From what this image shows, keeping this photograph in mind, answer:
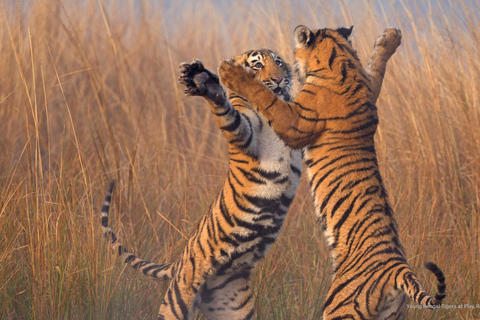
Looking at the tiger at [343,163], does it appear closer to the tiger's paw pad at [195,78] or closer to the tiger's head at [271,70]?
the tiger's paw pad at [195,78]

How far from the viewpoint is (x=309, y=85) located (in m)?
2.73

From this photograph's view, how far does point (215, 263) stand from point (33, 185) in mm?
1541

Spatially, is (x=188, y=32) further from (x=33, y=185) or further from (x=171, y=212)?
(x=33, y=185)

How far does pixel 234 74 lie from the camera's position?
2666 millimetres

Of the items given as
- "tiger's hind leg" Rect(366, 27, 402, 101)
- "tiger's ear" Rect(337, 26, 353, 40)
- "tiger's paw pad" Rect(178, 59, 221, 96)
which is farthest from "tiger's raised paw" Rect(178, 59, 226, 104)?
"tiger's hind leg" Rect(366, 27, 402, 101)

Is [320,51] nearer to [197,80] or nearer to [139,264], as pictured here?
[197,80]

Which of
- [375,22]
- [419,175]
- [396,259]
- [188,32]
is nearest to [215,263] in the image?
[396,259]

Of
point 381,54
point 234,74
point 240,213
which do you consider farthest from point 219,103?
point 381,54

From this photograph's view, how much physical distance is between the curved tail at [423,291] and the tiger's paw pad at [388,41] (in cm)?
123

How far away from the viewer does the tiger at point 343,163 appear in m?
2.42

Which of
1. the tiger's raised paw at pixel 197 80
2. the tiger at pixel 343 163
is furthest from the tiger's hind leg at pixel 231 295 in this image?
the tiger's raised paw at pixel 197 80

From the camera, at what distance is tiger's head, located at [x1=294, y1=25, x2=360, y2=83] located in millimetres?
2773

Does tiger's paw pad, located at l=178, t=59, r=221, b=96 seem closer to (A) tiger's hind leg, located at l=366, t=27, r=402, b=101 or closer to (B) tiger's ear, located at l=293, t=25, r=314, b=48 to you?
(B) tiger's ear, located at l=293, t=25, r=314, b=48

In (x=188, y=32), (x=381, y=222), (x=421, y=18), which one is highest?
(x=188, y=32)
